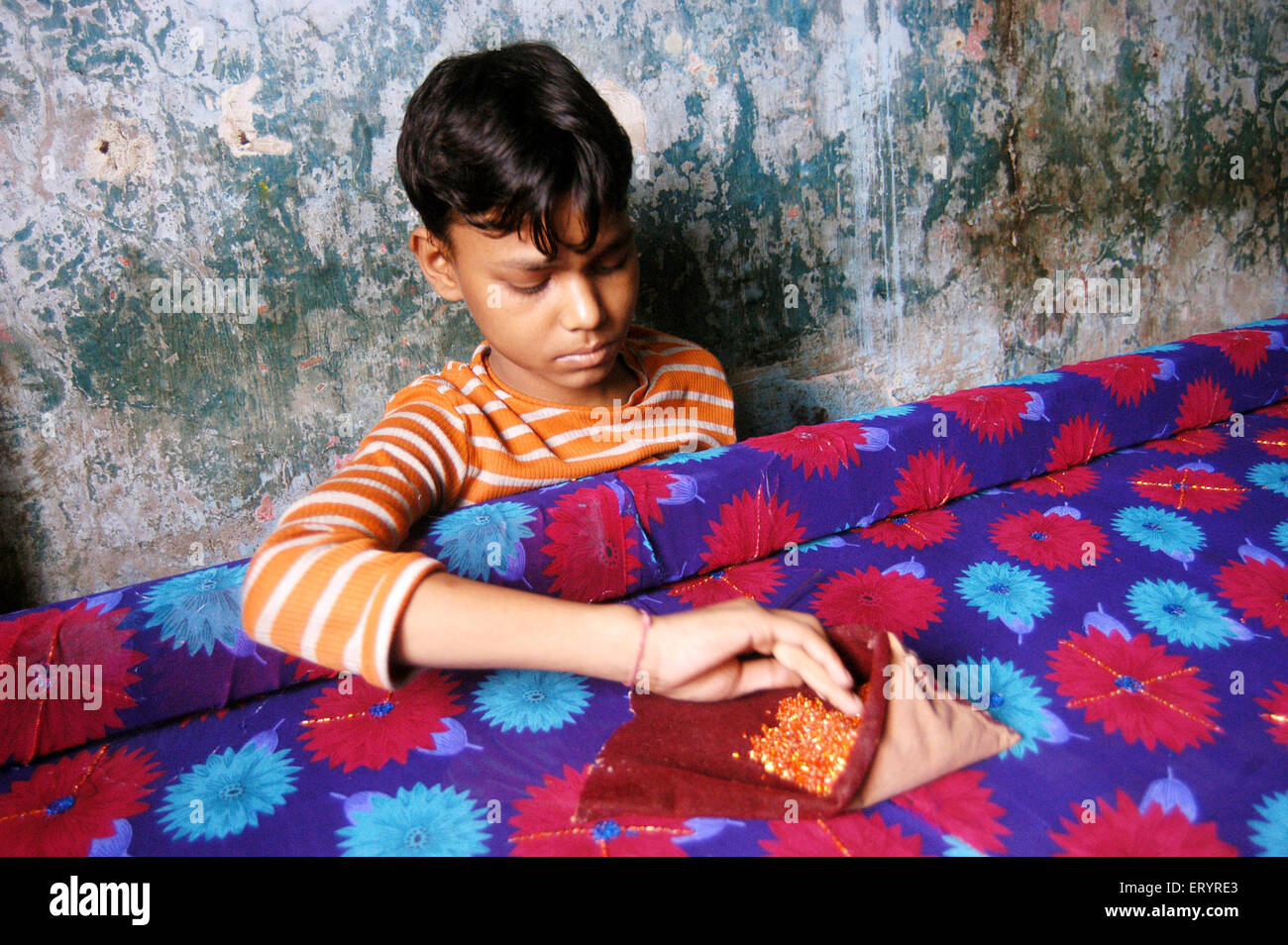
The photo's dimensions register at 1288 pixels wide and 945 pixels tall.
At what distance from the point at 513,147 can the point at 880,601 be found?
2.36ft

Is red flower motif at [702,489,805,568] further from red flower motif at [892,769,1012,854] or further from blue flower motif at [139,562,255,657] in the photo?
blue flower motif at [139,562,255,657]

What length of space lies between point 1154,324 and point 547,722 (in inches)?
104

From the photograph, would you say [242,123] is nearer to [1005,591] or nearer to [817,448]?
[817,448]

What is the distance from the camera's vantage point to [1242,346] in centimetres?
158

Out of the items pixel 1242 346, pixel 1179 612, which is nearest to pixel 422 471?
pixel 1179 612

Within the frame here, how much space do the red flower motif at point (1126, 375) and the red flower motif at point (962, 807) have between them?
100 cm

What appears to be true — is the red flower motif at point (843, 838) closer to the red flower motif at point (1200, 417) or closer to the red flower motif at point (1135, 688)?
the red flower motif at point (1135, 688)

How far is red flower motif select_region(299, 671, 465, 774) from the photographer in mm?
740

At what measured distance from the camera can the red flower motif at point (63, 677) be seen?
74 cm

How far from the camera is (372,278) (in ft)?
4.83
